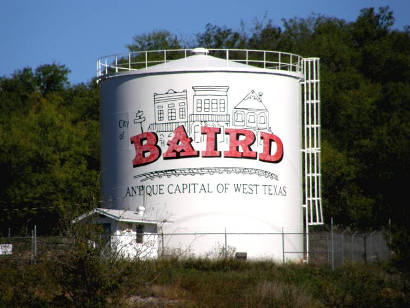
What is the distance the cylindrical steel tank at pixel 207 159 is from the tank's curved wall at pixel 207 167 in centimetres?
4

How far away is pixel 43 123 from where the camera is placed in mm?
57875

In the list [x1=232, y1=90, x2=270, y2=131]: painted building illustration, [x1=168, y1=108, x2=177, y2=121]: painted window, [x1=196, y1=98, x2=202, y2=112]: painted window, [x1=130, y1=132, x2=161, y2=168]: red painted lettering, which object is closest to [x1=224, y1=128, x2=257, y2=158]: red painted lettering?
[x1=232, y1=90, x2=270, y2=131]: painted building illustration

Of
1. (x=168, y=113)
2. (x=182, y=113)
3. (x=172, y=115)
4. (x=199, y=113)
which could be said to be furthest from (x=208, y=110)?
(x=168, y=113)

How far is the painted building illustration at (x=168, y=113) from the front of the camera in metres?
34.2

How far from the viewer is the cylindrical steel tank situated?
34.1m

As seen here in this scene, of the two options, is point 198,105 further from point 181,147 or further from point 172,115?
point 181,147

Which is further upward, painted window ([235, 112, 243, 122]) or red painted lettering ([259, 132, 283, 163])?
painted window ([235, 112, 243, 122])

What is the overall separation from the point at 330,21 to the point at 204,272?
2310 inches

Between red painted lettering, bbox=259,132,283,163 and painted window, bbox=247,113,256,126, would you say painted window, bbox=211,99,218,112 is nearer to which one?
painted window, bbox=247,113,256,126

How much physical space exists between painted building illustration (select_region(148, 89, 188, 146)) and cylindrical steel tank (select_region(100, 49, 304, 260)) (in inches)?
1.5

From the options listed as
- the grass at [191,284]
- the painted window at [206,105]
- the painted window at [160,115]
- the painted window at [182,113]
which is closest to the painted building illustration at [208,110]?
the painted window at [206,105]

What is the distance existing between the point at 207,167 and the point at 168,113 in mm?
2549

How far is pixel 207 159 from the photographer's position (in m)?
34.0

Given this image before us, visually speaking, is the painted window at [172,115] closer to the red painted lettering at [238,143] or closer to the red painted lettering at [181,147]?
the red painted lettering at [181,147]
